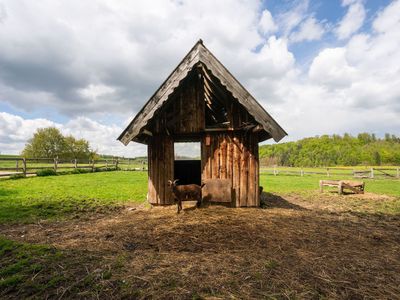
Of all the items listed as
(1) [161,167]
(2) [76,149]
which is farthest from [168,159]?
(2) [76,149]

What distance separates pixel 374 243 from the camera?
225 inches

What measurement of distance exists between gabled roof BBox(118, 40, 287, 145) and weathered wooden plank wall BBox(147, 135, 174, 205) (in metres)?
1.46

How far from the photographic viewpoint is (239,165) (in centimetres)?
862

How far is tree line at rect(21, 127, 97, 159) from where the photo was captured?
60531 millimetres

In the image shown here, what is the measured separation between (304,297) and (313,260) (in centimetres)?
143

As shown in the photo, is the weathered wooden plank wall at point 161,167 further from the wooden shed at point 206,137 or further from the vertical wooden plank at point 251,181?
the vertical wooden plank at point 251,181

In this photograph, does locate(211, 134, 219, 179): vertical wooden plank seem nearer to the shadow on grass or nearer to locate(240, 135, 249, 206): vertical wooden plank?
locate(240, 135, 249, 206): vertical wooden plank

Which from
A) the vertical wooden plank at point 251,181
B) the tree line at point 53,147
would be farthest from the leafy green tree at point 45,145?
the vertical wooden plank at point 251,181

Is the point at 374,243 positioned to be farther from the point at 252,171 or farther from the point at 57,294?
the point at 57,294

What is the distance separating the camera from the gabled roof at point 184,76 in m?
7.64

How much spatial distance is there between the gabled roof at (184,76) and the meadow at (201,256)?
2915 mm

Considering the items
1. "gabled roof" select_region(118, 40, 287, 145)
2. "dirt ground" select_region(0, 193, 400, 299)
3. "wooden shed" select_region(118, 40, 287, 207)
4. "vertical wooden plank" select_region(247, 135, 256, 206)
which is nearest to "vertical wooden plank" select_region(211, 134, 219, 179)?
"wooden shed" select_region(118, 40, 287, 207)

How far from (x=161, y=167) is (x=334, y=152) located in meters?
102

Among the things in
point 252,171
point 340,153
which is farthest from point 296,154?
point 252,171
